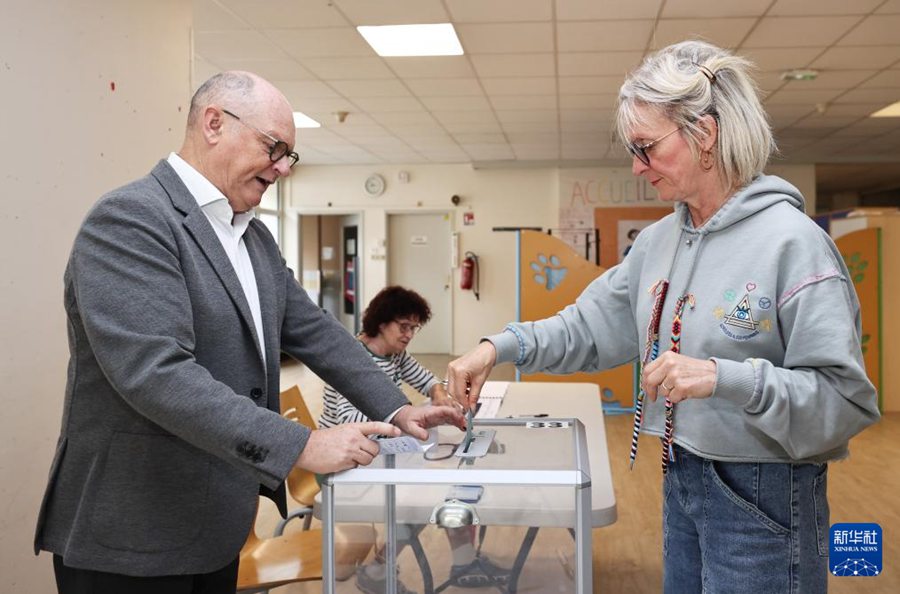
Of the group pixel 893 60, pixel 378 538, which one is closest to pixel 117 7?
pixel 378 538

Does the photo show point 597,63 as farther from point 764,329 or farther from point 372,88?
point 764,329

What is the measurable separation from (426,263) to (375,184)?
125 centimetres

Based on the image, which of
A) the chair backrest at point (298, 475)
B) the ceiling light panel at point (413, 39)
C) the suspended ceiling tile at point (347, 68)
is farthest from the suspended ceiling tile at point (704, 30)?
the chair backrest at point (298, 475)

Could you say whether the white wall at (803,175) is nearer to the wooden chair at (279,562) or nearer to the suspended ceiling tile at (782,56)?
the suspended ceiling tile at (782,56)

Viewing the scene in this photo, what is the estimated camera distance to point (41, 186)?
250 centimetres

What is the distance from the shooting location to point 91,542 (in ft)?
4.20

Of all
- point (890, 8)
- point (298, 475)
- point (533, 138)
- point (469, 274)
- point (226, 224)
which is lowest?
point (298, 475)

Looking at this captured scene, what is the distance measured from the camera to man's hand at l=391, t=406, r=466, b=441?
4.67ft

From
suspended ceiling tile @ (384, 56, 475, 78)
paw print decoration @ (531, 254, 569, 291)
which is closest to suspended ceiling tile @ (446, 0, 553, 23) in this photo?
suspended ceiling tile @ (384, 56, 475, 78)

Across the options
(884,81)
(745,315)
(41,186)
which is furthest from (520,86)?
(745,315)

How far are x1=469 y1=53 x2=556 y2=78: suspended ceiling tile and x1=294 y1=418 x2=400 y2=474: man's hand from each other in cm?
455

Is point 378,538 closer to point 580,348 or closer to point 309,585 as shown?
point 580,348

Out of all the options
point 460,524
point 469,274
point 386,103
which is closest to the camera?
point 460,524

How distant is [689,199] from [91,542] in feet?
3.65
